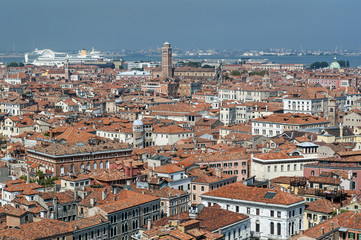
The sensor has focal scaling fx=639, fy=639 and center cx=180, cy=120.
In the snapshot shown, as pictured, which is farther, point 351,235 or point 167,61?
point 167,61

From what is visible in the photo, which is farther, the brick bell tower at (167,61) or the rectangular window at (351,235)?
the brick bell tower at (167,61)

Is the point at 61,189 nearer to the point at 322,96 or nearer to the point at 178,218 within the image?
the point at 178,218

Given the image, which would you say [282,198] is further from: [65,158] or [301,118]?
[301,118]

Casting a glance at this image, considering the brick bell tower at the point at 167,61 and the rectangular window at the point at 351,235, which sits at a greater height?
the brick bell tower at the point at 167,61

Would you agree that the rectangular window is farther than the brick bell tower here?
No

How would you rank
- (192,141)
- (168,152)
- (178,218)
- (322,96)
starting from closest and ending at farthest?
(178,218) → (168,152) → (192,141) → (322,96)

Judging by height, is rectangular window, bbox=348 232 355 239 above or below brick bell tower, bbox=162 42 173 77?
below

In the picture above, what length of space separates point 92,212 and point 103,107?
64.9 meters

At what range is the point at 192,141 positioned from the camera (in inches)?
2263

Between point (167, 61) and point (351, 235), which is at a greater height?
point (167, 61)

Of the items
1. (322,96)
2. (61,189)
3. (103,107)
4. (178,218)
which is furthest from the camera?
(103,107)

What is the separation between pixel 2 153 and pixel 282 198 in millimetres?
28691

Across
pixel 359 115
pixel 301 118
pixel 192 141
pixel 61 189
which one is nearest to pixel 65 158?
pixel 61 189

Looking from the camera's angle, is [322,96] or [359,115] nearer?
[359,115]
